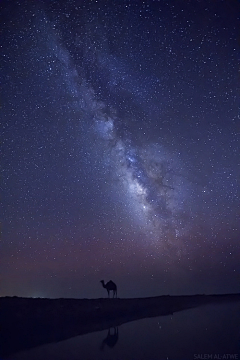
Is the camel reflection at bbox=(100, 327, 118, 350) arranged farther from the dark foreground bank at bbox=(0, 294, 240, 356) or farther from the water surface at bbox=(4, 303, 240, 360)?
the dark foreground bank at bbox=(0, 294, 240, 356)

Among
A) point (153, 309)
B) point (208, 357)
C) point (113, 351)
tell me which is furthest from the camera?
point (153, 309)

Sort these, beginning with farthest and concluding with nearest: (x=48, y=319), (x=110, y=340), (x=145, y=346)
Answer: (x=48, y=319) < (x=110, y=340) < (x=145, y=346)

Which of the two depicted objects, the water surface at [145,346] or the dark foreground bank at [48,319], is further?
the dark foreground bank at [48,319]

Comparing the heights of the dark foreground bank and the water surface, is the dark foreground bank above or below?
above

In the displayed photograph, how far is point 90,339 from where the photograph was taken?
54.5 ft

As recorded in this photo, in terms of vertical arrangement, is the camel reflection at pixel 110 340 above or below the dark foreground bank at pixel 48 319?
below

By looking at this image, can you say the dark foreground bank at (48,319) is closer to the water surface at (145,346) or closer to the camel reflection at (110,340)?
the water surface at (145,346)

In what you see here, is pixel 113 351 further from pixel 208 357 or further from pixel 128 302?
pixel 128 302

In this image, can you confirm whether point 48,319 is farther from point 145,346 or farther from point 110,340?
point 145,346

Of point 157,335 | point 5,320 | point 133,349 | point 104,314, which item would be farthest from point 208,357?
point 104,314

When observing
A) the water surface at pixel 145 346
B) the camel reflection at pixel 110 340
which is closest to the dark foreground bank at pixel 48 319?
the water surface at pixel 145 346

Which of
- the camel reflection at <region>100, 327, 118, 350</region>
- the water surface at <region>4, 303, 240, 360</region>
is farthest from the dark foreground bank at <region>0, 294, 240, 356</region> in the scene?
the camel reflection at <region>100, 327, 118, 350</region>

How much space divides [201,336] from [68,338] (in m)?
6.90

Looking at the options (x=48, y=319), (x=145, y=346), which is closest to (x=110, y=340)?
(x=145, y=346)
